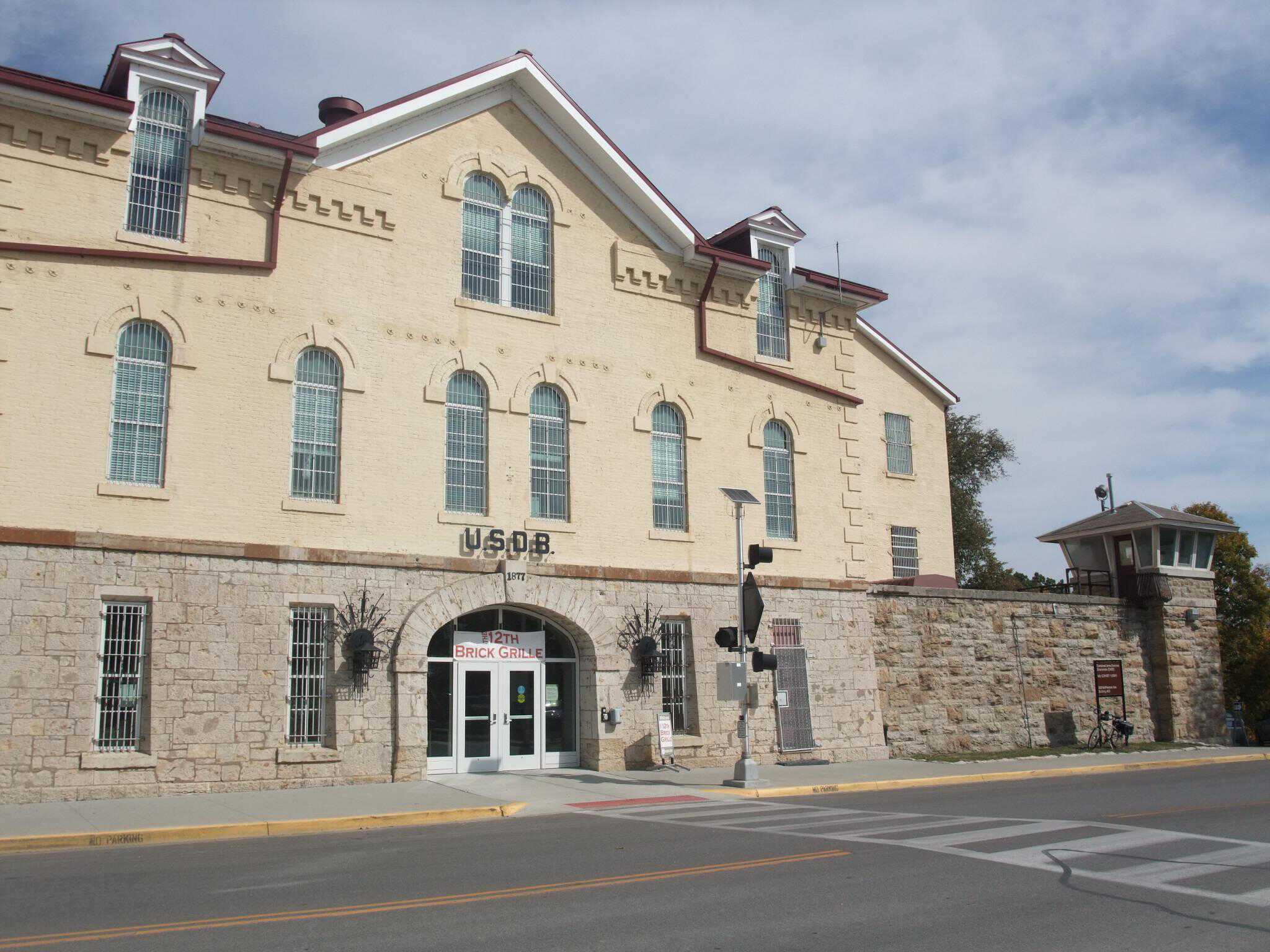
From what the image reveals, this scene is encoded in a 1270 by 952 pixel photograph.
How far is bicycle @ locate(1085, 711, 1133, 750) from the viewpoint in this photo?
89.1ft

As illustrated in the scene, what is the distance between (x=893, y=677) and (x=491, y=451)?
10896 mm

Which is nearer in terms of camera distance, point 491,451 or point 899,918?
point 899,918

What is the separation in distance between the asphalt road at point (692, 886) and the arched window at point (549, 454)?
7762 mm

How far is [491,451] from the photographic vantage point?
794 inches

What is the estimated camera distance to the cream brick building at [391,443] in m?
16.3

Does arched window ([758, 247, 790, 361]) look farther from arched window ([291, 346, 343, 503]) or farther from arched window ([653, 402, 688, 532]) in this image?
arched window ([291, 346, 343, 503])

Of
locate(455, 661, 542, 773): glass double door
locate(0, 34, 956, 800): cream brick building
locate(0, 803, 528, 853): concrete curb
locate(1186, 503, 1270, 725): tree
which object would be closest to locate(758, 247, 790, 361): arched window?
locate(0, 34, 956, 800): cream brick building

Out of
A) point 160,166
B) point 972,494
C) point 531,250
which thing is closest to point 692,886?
point 160,166

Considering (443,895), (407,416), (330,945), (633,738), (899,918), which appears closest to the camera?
(330,945)

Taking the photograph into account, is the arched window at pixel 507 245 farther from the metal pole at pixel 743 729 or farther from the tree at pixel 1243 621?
the tree at pixel 1243 621

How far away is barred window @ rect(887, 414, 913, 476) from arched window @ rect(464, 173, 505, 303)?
13.2 m

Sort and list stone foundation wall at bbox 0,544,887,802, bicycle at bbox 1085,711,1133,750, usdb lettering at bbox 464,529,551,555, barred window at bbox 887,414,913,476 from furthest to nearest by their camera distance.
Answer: barred window at bbox 887,414,913,476, bicycle at bbox 1085,711,1133,750, usdb lettering at bbox 464,529,551,555, stone foundation wall at bbox 0,544,887,802

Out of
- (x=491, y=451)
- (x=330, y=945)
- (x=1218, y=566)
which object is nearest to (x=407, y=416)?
(x=491, y=451)

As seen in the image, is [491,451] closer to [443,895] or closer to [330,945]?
[443,895]
